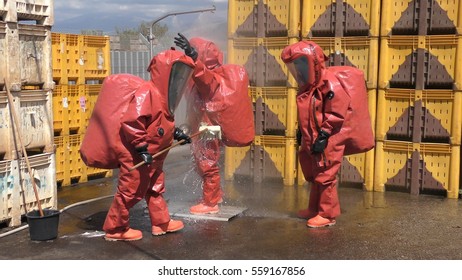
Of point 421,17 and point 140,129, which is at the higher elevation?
point 421,17

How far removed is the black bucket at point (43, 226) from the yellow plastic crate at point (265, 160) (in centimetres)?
381

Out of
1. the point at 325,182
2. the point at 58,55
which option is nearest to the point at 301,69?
the point at 325,182

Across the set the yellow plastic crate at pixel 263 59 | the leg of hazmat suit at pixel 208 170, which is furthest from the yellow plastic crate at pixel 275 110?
the leg of hazmat suit at pixel 208 170

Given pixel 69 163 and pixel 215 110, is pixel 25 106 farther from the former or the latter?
pixel 69 163

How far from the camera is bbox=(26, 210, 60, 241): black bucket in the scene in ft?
19.4

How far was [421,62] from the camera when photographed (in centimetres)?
801

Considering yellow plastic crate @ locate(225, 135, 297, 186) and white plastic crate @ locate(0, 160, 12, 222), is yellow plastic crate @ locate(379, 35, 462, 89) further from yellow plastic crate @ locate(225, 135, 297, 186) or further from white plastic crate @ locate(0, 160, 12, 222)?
white plastic crate @ locate(0, 160, 12, 222)

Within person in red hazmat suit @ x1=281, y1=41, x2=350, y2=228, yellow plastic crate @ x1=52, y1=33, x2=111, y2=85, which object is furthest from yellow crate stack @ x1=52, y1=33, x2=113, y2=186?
person in red hazmat suit @ x1=281, y1=41, x2=350, y2=228

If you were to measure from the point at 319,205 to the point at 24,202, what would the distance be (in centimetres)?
338

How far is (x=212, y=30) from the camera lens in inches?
380

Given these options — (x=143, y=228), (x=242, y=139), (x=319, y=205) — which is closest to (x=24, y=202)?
(x=143, y=228)

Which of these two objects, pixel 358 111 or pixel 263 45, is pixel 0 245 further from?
pixel 263 45

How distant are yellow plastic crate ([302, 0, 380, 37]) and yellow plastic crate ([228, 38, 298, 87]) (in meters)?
0.36

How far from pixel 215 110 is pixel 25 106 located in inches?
86.0
